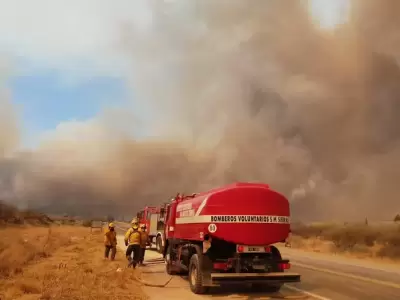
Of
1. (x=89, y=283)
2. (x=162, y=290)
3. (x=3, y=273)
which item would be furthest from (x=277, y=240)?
(x=3, y=273)

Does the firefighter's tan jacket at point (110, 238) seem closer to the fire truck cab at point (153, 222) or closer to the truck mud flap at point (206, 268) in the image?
the fire truck cab at point (153, 222)

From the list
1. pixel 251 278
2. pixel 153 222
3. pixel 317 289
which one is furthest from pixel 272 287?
pixel 153 222

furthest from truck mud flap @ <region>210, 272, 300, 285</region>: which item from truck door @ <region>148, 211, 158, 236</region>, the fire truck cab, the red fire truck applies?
truck door @ <region>148, 211, 158, 236</region>

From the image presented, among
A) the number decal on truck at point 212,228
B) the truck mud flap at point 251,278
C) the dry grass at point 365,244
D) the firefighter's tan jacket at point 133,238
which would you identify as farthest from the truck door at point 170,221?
the dry grass at point 365,244

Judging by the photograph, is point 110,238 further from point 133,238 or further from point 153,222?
point 153,222

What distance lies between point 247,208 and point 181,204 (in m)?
3.98

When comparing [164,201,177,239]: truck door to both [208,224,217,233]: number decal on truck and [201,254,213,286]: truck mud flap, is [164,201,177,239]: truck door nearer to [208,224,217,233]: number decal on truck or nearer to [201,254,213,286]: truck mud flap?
[201,254,213,286]: truck mud flap

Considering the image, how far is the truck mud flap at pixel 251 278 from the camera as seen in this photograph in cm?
1063

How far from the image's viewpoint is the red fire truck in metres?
11.1

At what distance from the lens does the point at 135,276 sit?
1419cm

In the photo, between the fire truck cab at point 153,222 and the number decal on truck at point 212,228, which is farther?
the fire truck cab at point 153,222

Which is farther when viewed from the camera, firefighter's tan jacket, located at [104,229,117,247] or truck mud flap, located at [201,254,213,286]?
firefighter's tan jacket, located at [104,229,117,247]

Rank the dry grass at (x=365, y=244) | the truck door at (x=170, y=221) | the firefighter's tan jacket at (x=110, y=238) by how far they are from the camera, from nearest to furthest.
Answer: the truck door at (x=170, y=221) < the firefighter's tan jacket at (x=110, y=238) < the dry grass at (x=365, y=244)

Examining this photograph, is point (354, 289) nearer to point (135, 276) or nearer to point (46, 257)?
point (135, 276)
